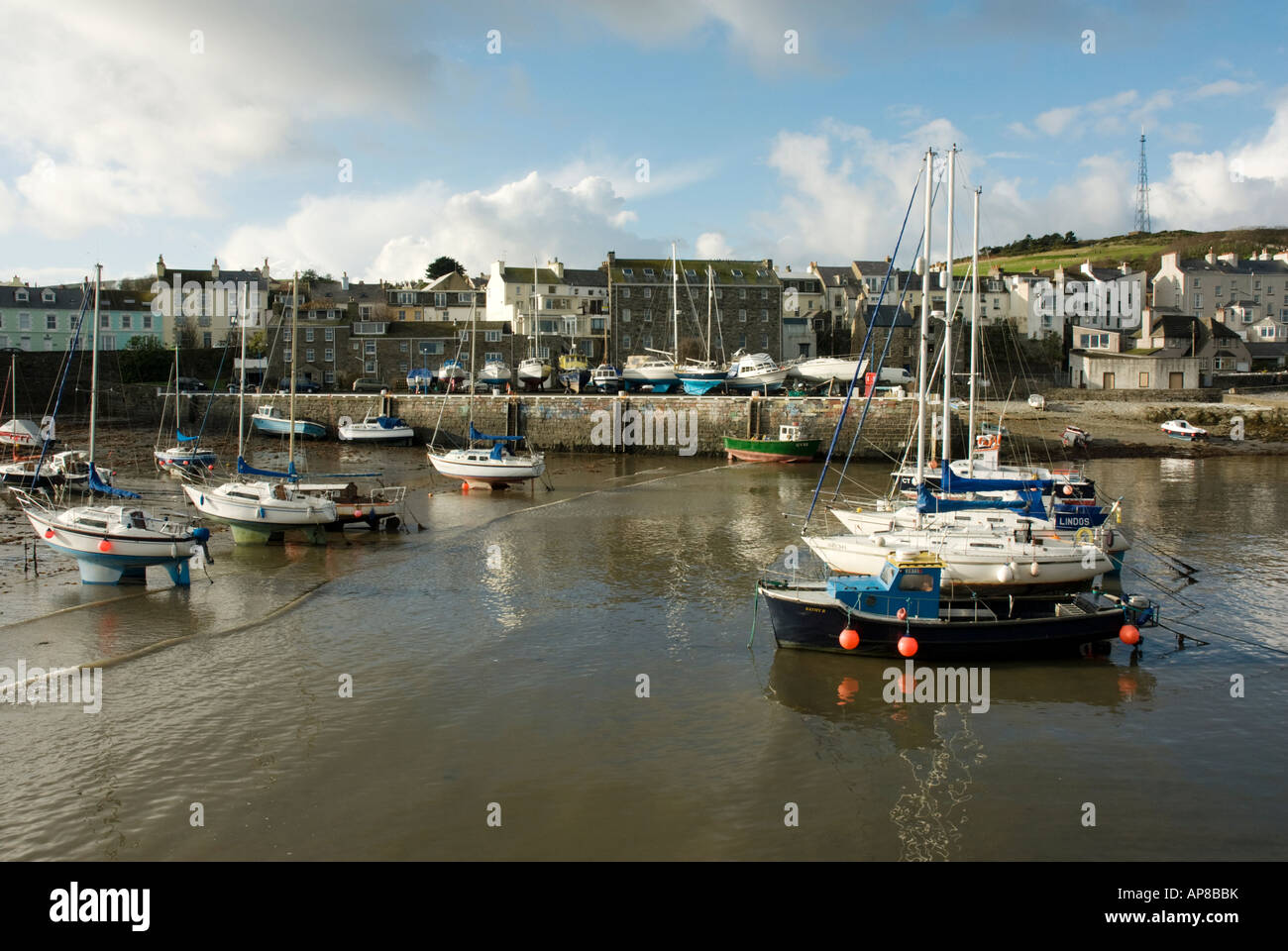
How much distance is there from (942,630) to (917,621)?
15.4 inches

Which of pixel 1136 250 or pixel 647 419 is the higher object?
pixel 1136 250

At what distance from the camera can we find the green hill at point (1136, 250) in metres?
91.8

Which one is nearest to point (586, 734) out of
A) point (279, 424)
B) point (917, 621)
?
point (917, 621)

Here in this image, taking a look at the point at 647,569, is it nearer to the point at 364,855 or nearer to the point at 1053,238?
the point at 364,855

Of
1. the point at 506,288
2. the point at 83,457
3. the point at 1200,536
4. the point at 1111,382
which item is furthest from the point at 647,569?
the point at 506,288

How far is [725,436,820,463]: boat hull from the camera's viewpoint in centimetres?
4341

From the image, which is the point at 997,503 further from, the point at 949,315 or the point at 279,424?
the point at 279,424

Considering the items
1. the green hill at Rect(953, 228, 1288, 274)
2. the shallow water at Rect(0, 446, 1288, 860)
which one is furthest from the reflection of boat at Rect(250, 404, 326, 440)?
the green hill at Rect(953, 228, 1288, 274)

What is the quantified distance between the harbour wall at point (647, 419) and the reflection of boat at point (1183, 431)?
34.5ft

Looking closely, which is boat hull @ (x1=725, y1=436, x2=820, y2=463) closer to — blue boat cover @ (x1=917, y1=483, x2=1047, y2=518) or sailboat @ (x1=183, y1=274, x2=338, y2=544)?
blue boat cover @ (x1=917, y1=483, x2=1047, y2=518)

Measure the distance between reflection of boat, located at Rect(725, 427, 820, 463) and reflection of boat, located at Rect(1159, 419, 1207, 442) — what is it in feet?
55.5

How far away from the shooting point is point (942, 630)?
14.3m

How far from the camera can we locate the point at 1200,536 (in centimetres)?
2470

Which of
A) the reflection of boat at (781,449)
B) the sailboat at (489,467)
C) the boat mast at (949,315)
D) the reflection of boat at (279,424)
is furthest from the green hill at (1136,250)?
the boat mast at (949,315)
